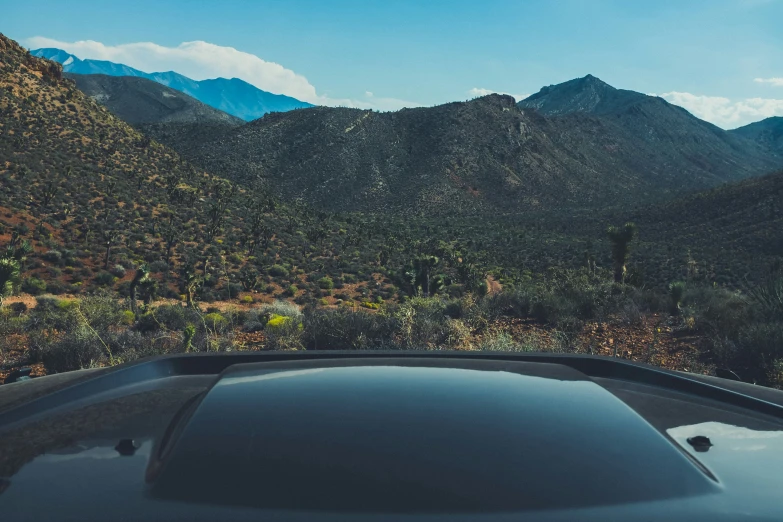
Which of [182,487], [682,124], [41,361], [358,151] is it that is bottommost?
[41,361]

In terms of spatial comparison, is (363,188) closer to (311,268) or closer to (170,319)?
(311,268)

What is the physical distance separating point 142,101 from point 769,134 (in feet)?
678

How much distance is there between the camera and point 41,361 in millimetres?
9148

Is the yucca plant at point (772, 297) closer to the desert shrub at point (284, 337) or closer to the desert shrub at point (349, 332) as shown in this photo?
the desert shrub at point (349, 332)

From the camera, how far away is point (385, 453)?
1.48 m

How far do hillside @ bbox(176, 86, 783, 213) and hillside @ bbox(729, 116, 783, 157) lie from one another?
70.1 m

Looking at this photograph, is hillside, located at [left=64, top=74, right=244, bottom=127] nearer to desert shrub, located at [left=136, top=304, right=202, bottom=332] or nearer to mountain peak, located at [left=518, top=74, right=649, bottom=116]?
mountain peak, located at [left=518, top=74, right=649, bottom=116]

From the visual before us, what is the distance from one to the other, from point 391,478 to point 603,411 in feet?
2.94

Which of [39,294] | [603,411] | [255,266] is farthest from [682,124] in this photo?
[603,411]

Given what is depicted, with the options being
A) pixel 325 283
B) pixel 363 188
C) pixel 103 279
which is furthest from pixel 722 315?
pixel 363 188

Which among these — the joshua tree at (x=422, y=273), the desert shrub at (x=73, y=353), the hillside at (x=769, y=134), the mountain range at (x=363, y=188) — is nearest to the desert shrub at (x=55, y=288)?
the mountain range at (x=363, y=188)

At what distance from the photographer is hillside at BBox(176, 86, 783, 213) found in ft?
271

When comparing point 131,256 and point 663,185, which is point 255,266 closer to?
point 131,256

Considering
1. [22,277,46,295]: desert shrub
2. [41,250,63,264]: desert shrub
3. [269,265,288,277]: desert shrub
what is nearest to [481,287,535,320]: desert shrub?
[22,277,46,295]: desert shrub
